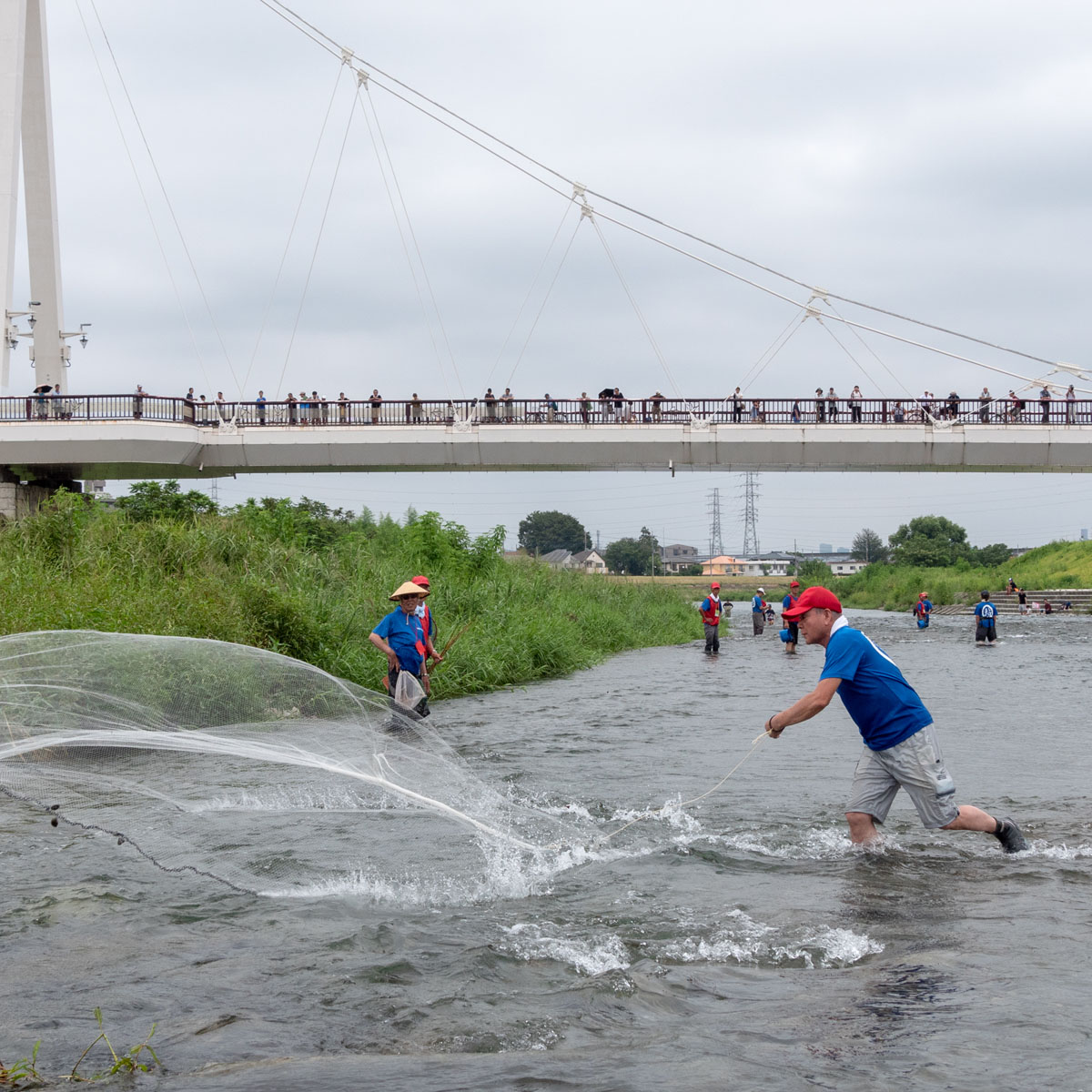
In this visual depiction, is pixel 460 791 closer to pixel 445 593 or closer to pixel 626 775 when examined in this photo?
pixel 626 775

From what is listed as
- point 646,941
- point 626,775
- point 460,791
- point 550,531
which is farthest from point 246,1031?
point 550,531

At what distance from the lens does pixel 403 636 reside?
11.2 metres

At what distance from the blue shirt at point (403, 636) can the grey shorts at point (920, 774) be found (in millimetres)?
5416

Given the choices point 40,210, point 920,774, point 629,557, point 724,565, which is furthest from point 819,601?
point 724,565

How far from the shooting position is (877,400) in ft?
131

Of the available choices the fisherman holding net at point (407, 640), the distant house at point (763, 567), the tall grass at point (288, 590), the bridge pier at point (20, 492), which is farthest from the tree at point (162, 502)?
the distant house at point (763, 567)

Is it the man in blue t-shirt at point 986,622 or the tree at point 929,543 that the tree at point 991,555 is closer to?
the tree at point 929,543

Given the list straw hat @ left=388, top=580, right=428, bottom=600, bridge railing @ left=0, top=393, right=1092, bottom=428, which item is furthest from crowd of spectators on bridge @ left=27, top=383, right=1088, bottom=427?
straw hat @ left=388, top=580, right=428, bottom=600

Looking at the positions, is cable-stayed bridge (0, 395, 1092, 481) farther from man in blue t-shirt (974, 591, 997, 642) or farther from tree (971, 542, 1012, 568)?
tree (971, 542, 1012, 568)

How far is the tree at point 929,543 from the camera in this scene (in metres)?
97.5

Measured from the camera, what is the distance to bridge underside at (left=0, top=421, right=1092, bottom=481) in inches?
1503

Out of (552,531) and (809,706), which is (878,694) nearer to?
(809,706)

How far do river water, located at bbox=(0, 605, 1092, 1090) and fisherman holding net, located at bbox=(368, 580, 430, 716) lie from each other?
2103mm

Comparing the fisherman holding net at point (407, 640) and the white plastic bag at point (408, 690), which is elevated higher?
the fisherman holding net at point (407, 640)
